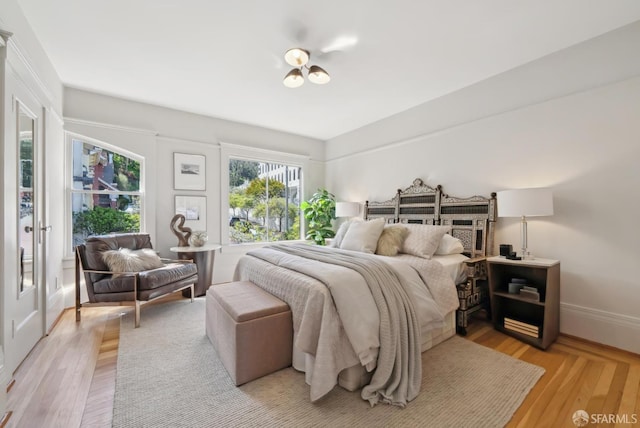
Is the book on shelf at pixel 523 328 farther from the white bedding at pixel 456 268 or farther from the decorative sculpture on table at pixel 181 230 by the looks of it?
the decorative sculpture on table at pixel 181 230

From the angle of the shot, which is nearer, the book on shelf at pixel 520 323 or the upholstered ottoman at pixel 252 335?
the upholstered ottoman at pixel 252 335

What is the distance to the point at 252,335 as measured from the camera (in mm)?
1853

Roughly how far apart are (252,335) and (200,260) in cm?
221

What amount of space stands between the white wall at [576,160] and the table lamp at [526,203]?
404mm

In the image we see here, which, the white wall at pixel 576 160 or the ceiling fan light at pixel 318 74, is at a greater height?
the ceiling fan light at pixel 318 74

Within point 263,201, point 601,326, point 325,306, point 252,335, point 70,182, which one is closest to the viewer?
point 325,306

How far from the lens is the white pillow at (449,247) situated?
3.04 m

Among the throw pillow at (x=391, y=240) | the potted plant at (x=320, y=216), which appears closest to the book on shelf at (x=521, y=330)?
the throw pillow at (x=391, y=240)

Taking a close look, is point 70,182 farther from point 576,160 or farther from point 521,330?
point 576,160

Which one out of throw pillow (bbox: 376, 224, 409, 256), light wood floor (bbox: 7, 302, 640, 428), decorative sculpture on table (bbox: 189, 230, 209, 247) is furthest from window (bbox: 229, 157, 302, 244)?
throw pillow (bbox: 376, 224, 409, 256)

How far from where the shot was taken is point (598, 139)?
2.44m

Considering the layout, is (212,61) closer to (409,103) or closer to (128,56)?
(128,56)

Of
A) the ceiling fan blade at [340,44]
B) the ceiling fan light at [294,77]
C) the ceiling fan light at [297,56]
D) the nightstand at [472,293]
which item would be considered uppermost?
the ceiling fan blade at [340,44]

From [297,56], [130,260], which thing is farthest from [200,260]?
[297,56]
